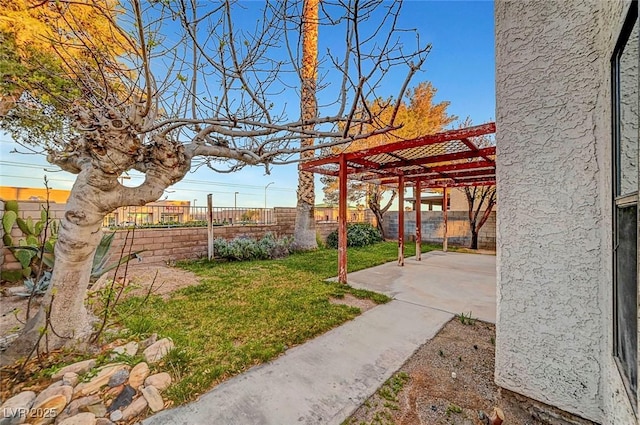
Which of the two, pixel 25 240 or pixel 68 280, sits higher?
pixel 25 240

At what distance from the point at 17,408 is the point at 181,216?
724 centimetres

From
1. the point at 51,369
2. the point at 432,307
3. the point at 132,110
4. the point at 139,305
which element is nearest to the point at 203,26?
the point at 132,110


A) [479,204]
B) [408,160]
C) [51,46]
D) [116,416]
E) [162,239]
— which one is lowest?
[116,416]

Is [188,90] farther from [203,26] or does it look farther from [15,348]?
[15,348]

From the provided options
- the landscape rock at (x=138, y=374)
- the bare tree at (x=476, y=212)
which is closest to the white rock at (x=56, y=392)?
the landscape rock at (x=138, y=374)

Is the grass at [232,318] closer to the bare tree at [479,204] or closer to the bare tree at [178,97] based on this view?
the bare tree at [178,97]

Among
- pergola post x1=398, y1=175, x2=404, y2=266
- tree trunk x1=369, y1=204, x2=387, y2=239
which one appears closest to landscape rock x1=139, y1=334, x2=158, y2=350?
pergola post x1=398, y1=175, x2=404, y2=266

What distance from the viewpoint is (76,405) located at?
1.86 m

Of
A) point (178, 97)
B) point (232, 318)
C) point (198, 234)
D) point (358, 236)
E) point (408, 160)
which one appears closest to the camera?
point (178, 97)

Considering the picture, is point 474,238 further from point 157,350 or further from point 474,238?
point 157,350

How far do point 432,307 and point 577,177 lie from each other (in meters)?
2.99

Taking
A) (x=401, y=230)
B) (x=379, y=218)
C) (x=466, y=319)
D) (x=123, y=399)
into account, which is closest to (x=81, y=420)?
(x=123, y=399)

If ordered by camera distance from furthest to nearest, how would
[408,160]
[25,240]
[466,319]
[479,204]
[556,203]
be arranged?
[479,204] < [408,160] < [25,240] < [466,319] < [556,203]

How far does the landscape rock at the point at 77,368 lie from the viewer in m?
2.11
